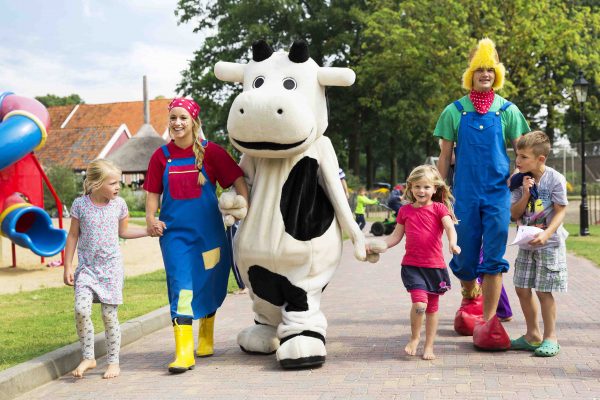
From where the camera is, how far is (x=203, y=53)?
1519 inches

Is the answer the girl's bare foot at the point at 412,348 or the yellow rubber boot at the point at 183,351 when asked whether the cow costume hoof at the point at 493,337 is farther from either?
the yellow rubber boot at the point at 183,351

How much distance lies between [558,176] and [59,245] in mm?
9487

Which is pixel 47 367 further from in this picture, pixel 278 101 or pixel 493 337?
pixel 493 337

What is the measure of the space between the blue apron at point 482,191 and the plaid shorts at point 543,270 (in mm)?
247

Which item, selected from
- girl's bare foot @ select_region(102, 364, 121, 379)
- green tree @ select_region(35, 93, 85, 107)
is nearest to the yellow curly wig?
girl's bare foot @ select_region(102, 364, 121, 379)

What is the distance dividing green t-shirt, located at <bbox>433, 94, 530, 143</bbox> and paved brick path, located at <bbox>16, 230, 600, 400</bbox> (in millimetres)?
1702

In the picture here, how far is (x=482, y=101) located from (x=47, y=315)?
483cm

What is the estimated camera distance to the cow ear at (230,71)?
5758 mm

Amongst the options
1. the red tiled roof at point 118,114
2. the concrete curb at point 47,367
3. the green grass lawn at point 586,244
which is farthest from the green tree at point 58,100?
the concrete curb at point 47,367

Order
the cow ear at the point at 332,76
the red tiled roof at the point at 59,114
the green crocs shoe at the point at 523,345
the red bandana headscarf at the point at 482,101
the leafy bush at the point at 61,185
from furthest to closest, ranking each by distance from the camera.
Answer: the red tiled roof at the point at 59,114 < the leafy bush at the point at 61,185 < the red bandana headscarf at the point at 482,101 < the green crocs shoe at the point at 523,345 < the cow ear at the point at 332,76

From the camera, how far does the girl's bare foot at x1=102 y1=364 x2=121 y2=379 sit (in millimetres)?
5245

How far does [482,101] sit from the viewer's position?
233 inches

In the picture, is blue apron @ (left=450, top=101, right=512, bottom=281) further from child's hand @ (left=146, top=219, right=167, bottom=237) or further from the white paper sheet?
child's hand @ (left=146, top=219, right=167, bottom=237)

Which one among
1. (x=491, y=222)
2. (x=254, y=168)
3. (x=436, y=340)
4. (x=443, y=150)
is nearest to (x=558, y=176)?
(x=491, y=222)
